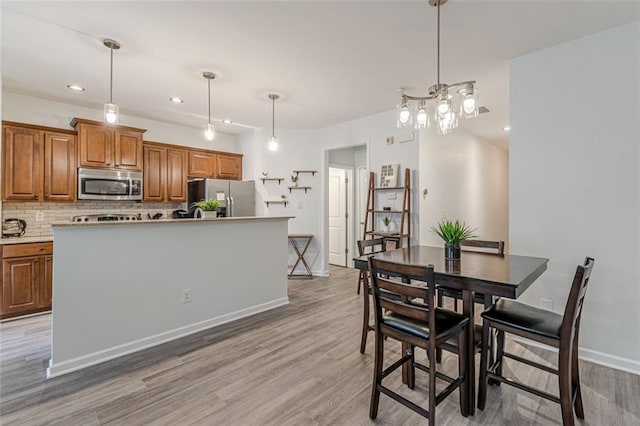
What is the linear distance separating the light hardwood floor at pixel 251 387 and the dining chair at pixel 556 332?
0.72 ft

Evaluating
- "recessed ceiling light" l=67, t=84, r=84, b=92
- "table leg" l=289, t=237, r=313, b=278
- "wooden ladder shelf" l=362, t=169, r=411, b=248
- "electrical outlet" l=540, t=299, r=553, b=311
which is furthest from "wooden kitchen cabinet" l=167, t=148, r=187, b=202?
"electrical outlet" l=540, t=299, r=553, b=311

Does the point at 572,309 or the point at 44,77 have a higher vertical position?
the point at 44,77

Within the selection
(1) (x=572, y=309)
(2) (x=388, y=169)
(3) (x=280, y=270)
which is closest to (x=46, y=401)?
(3) (x=280, y=270)

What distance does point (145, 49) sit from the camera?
9.00 feet

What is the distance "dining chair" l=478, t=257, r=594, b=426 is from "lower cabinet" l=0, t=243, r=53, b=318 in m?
4.74

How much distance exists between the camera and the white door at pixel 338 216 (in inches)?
249

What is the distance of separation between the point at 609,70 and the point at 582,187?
0.96 metres

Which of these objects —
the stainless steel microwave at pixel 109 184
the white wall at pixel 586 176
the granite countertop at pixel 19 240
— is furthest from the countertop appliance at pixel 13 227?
the white wall at pixel 586 176

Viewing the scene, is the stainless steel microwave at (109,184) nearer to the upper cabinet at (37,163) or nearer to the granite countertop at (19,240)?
the upper cabinet at (37,163)

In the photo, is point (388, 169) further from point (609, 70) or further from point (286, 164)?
point (609, 70)

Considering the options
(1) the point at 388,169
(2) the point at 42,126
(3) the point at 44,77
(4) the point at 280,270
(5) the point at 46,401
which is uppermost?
(3) the point at 44,77

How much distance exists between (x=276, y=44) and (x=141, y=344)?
9.77 feet

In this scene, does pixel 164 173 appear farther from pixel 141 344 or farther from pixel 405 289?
pixel 405 289

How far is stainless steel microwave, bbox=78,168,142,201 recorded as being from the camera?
411 centimetres
